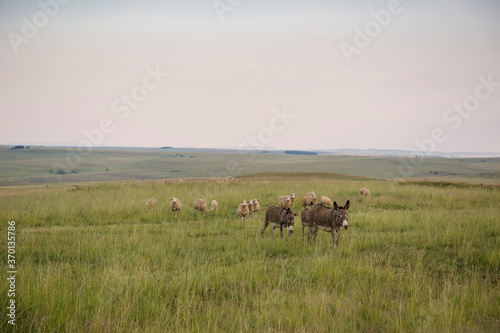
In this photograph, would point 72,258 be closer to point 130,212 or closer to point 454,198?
point 130,212

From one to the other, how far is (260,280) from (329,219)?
12.3ft

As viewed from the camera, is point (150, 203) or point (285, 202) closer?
point (150, 203)

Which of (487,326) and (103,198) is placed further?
(103,198)

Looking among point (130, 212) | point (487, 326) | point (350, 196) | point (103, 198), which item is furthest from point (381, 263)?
point (103, 198)

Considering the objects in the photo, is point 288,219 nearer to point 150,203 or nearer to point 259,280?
point 259,280

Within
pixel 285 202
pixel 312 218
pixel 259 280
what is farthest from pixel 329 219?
pixel 285 202

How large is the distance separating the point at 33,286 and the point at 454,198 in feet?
70.9

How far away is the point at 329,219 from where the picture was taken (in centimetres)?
944

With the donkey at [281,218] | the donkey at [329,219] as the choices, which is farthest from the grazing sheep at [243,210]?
the donkey at [329,219]

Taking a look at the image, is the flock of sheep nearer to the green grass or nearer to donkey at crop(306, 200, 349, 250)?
donkey at crop(306, 200, 349, 250)

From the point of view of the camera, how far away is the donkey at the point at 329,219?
898 cm

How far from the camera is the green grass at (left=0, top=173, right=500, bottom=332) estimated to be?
4.85m

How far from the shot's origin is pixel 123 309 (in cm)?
511

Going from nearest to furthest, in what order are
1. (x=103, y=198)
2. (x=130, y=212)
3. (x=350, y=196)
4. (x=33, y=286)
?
(x=33, y=286)
(x=130, y=212)
(x=103, y=198)
(x=350, y=196)
